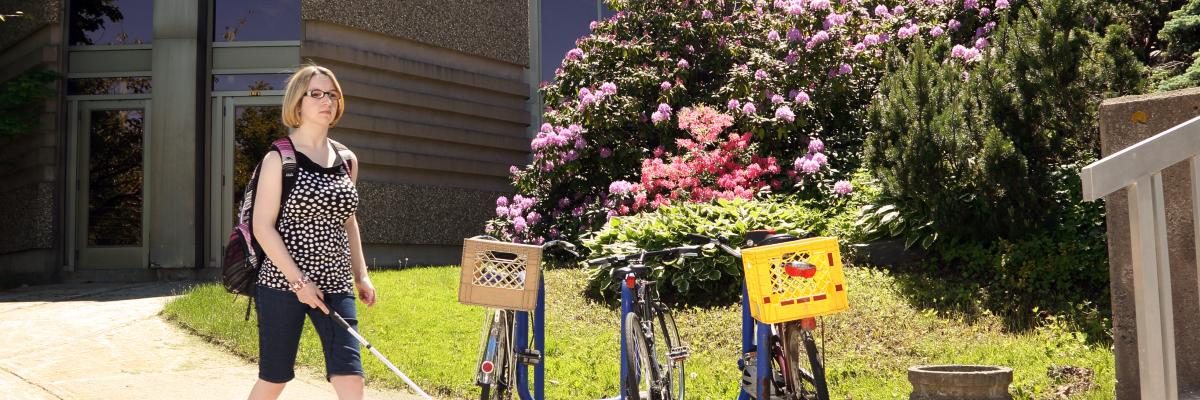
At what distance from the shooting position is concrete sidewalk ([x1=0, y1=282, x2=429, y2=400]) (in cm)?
587

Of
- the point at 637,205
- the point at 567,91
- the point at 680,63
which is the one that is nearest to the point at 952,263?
the point at 637,205

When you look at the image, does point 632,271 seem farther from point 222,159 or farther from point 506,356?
point 222,159

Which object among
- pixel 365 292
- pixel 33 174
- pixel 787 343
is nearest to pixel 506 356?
pixel 365 292

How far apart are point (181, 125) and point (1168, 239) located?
36.6 ft

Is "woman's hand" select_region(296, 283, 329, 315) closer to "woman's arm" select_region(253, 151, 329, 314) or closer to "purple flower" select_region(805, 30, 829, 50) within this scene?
"woman's arm" select_region(253, 151, 329, 314)

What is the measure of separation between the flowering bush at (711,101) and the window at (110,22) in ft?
17.6

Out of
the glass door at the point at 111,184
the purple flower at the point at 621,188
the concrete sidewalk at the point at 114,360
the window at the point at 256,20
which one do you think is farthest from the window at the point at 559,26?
the concrete sidewalk at the point at 114,360

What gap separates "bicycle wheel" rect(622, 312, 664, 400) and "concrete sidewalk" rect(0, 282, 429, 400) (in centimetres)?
188

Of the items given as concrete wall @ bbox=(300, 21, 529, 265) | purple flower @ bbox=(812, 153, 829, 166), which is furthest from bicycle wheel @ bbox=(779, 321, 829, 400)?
concrete wall @ bbox=(300, 21, 529, 265)

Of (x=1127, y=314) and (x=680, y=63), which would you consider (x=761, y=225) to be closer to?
(x=680, y=63)

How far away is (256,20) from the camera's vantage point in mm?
12875

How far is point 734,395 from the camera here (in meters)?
5.75

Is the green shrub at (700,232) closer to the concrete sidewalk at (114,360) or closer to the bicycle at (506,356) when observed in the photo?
the concrete sidewalk at (114,360)

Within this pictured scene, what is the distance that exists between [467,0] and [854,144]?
644cm
